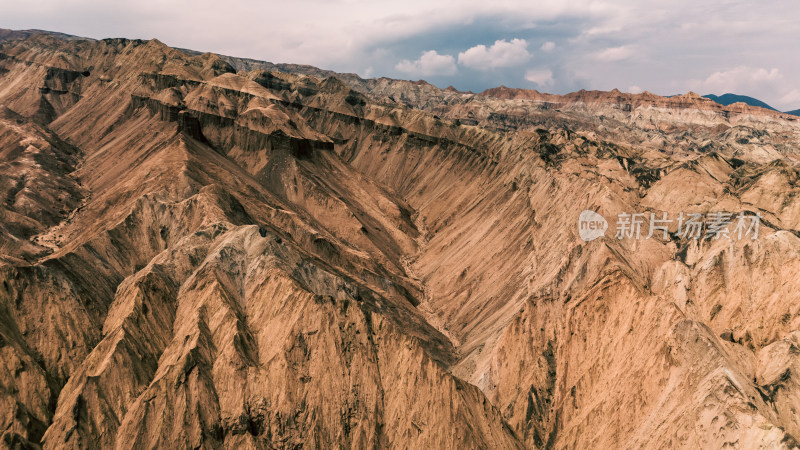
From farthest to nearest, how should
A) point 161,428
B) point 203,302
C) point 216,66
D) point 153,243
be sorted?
point 216,66 < point 153,243 < point 203,302 < point 161,428

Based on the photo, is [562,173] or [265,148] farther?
[265,148]

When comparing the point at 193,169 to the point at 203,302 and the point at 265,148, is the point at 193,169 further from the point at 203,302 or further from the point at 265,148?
the point at 203,302

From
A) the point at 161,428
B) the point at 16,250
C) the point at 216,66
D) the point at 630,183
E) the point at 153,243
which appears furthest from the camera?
the point at 216,66

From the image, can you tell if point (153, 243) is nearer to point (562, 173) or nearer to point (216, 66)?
point (562, 173)

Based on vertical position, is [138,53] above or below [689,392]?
above

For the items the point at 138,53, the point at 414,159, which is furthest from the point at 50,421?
the point at 138,53

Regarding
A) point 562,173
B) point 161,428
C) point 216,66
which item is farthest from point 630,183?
point 216,66

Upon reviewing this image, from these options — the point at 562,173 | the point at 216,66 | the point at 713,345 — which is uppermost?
the point at 216,66

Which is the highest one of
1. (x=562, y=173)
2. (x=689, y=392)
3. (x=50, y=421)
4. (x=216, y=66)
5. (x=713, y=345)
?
(x=216, y=66)

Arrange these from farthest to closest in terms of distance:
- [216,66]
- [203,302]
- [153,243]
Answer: [216,66] < [153,243] < [203,302]
